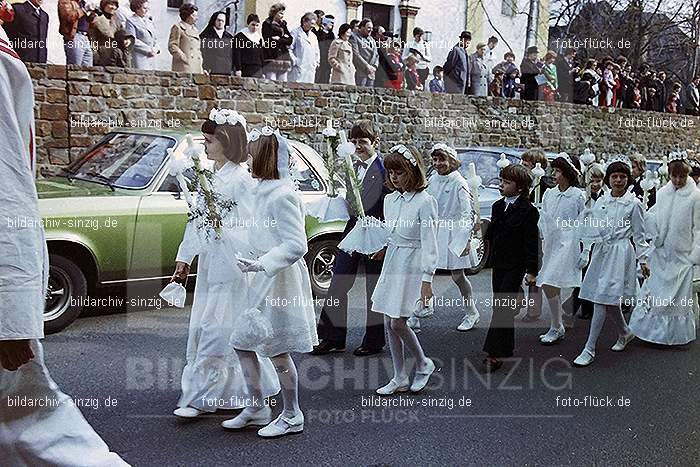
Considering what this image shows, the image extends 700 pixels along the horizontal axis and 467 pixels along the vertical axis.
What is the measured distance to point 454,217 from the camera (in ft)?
25.7

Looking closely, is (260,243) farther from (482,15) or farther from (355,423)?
(482,15)

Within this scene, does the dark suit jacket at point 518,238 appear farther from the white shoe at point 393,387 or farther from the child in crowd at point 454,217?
the white shoe at point 393,387

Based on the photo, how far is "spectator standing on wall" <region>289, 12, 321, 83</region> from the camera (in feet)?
42.7

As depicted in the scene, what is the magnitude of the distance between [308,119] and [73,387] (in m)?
8.87

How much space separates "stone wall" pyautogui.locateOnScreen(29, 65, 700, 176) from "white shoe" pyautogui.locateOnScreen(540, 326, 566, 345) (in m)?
5.04

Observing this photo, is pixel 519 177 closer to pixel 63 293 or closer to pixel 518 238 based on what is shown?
pixel 518 238

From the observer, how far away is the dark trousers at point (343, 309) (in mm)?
6691

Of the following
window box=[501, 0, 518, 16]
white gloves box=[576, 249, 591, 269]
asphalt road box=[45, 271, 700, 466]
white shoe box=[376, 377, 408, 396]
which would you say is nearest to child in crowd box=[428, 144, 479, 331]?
asphalt road box=[45, 271, 700, 466]

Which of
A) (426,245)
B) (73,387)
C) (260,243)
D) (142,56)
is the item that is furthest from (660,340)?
(142,56)

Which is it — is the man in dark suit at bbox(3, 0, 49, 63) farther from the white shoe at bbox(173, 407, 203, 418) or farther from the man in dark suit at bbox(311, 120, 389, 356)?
the white shoe at bbox(173, 407, 203, 418)

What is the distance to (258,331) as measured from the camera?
15.4 ft

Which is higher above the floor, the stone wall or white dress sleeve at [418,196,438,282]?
the stone wall

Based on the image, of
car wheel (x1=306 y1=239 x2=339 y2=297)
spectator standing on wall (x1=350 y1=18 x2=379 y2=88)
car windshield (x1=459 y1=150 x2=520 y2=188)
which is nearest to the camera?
car wheel (x1=306 y1=239 x2=339 y2=297)

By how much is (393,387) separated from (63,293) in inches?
114
